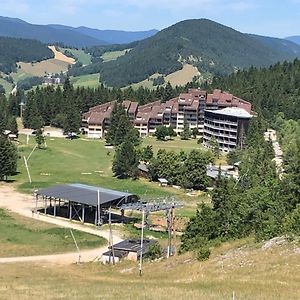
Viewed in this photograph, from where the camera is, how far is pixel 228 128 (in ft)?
397

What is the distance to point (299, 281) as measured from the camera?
95.9 feet

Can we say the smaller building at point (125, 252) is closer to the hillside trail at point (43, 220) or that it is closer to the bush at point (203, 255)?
the hillside trail at point (43, 220)

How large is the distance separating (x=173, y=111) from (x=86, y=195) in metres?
74.9

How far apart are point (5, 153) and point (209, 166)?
101 feet

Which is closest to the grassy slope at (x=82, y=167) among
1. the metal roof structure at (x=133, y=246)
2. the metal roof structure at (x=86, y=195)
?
the metal roof structure at (x=86, y=195)

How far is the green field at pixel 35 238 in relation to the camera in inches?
2114

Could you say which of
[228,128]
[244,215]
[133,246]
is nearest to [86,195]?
[133,246]

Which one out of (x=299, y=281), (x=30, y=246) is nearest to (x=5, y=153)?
(x=30, y=246)

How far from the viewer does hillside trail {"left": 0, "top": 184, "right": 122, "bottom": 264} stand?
5118 centimetres

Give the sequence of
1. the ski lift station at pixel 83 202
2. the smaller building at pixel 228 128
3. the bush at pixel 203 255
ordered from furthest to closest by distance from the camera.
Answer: the smaller building at pixel 228 128, the ski lift station at pixel 83 202, the bush at pixel 203 255

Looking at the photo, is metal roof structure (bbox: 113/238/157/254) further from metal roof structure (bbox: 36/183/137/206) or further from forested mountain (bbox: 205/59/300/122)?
forested mountain (bbox: 205/59/300/122)

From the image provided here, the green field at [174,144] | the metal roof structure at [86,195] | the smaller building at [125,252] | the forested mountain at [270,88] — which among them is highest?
the forested mountain at [270,88]

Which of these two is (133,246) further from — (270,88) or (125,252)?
(270,88)

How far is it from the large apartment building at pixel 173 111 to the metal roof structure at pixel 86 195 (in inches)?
2556
